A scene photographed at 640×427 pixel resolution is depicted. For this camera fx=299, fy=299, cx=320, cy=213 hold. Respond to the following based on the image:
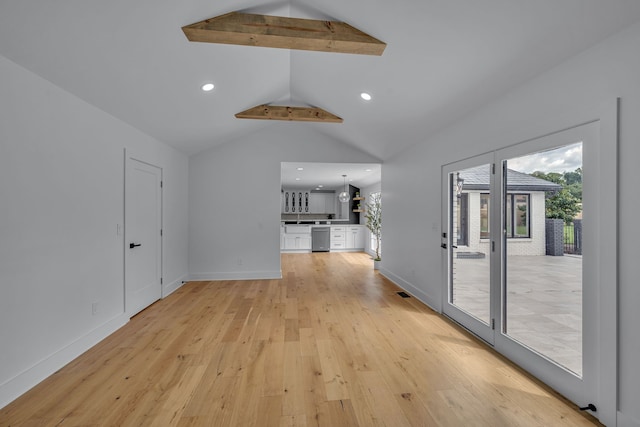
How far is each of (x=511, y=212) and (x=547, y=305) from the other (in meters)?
0.81

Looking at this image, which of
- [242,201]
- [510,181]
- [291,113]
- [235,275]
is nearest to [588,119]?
[510,181]

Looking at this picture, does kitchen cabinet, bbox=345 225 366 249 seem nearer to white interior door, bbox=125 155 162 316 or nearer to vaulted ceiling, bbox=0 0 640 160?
vaulted ceiling, bbox=0 0 640 160

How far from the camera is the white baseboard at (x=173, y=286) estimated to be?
186 inches

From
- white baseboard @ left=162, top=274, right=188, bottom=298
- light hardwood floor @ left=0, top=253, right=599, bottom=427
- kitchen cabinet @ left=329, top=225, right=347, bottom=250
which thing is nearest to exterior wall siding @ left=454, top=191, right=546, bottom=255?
light hardwood floor @ left=0, top=253, right=599, bottom=427

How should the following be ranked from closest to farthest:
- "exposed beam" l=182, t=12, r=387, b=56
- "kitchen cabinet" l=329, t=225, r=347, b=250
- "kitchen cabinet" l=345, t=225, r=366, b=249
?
"exposed beam" l=182, t=12, r=387, b=56, "kitchen cabinet" l=329, t=225, r=347, b=250, "kitchen cabinet" l=345, t=225, r=366, b=249

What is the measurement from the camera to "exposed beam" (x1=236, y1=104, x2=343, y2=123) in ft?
15.6

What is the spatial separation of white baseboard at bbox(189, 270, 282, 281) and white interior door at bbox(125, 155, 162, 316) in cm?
113

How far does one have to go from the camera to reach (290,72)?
391cm

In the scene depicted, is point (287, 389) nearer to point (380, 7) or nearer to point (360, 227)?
point (380, 7)

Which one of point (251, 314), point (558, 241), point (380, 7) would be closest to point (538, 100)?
point (558, 241)

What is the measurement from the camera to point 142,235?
408 cm

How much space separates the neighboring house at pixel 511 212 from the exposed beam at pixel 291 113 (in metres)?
2.36

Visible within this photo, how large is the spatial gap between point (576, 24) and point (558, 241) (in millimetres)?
1443

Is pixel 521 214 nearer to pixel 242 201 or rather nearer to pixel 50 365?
pixel 50 365
